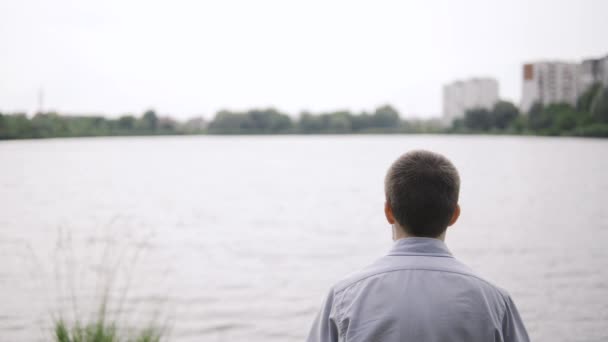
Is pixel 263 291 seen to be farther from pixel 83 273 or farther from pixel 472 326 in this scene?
pixel 472 326

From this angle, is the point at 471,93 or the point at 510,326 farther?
the point at 471,93

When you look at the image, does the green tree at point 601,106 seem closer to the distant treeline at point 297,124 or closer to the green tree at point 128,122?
the distant treeline at point 297,124

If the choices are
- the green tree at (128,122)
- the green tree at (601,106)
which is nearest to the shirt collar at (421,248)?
the green tree at (601,106)

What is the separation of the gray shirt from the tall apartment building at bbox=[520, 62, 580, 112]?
521 feet

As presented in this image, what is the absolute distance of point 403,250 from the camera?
1.75 metres

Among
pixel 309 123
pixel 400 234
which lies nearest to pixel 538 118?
pixel 309 123

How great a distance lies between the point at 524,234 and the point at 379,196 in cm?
1326

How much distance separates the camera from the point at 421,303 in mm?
1604

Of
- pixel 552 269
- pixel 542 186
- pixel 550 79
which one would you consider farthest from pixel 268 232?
pixel 550 79

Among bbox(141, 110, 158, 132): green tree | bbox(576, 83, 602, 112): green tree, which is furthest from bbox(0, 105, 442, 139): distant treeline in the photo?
bbox(576, 83, 602, 112): green tree

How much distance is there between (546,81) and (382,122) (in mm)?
45663

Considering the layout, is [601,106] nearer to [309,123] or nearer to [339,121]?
[339,121]

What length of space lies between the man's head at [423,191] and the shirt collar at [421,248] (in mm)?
33

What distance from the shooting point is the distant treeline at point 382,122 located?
95.4 meters
